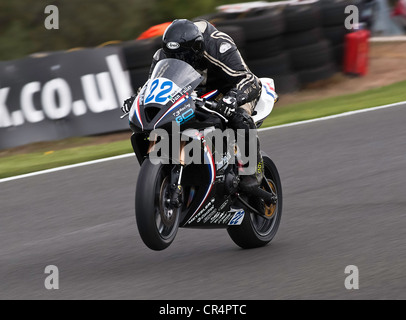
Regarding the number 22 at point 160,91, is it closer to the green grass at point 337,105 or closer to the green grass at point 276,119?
the green grass at point 276,119

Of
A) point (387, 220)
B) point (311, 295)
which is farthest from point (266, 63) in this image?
point (311, 295)

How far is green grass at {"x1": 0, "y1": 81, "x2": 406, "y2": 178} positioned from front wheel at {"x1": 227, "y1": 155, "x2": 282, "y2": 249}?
4542mm

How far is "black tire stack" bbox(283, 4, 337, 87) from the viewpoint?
1477cm

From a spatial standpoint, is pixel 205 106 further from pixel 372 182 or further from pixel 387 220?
pixel 372 182

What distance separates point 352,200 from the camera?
7.95 metres

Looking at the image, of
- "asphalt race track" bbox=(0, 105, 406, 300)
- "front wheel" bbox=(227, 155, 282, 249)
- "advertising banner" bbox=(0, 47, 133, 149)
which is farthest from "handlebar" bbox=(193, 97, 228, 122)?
"advertising banner" bbox=(0, 47, 133, 149)

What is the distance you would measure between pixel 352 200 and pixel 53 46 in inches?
433

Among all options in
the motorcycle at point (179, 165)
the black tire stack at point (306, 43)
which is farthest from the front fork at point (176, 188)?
the black tire stack at point (306, 43)

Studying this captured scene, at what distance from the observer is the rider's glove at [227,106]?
19.3 feet

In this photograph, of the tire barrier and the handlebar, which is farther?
the tire barrier

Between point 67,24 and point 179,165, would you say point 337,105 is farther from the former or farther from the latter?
point 179,165

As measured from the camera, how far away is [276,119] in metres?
13.0

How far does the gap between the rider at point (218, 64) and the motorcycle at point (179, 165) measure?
0.10 metres

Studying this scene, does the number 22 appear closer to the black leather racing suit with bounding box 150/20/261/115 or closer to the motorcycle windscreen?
the motorcycle windscreen
